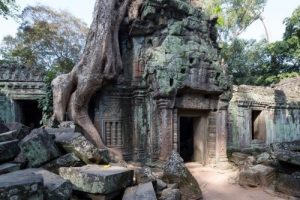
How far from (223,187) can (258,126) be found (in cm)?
823

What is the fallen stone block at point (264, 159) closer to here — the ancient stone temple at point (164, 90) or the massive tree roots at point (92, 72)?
the ancient stone temple at point (164, 90)

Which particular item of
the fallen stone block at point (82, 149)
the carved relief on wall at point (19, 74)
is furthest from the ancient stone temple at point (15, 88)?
the fallen stone block at point (82, 149)

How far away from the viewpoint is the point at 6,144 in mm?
4191

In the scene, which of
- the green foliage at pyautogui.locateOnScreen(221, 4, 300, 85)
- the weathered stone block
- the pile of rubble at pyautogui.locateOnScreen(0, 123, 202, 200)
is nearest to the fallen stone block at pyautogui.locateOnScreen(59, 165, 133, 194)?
the pile of rubble at pyautogui.locateOnScreen(0, 123, 202, 200)

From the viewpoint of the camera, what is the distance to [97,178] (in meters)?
3.85

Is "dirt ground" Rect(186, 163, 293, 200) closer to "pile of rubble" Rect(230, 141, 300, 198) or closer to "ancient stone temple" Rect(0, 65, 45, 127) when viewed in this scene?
"pile of rubble" Rect(230, 141, 300, 198)

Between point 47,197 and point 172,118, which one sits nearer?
point 47,197

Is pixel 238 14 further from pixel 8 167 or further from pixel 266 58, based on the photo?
pixel 8 167

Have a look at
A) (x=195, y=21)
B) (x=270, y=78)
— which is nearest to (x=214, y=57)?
(x=195, y=21)

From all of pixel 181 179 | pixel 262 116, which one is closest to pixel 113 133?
pixel 181 179

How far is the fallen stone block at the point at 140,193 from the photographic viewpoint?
3.93m

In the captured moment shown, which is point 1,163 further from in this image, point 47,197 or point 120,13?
point 120,13

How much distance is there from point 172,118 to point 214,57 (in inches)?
101

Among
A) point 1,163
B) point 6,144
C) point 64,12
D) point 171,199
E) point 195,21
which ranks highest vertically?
point 64,12
